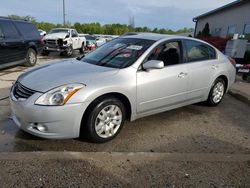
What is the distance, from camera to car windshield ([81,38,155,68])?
404 centimetres

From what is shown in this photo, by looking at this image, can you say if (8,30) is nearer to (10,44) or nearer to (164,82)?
(10,44)

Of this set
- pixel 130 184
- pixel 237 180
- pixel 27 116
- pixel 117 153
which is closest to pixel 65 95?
pixel 27 116

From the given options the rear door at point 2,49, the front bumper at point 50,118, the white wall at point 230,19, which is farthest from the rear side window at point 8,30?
the white wall at point 230,19

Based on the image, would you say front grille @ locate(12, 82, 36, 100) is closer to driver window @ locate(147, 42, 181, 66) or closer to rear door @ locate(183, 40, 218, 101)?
driver window @ locate(147, 42, 181, 66)

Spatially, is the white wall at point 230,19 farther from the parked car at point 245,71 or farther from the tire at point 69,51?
the tire at point 69,51

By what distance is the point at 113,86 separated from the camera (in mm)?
3539

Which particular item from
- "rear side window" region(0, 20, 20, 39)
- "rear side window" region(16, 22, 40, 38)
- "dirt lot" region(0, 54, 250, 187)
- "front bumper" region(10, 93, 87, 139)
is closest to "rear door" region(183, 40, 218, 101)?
"dirt lot" region(0, 54, 250, 187)

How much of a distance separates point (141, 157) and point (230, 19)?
17951 millimetres

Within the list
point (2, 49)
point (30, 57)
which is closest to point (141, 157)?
point (2, 49)

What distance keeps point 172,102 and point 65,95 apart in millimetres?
2021

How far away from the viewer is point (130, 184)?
8.84 ft

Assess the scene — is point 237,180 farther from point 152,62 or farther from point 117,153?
point 152,62

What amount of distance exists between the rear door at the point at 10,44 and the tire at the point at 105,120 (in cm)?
609

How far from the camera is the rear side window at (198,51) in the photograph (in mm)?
4711
